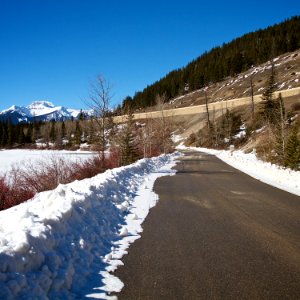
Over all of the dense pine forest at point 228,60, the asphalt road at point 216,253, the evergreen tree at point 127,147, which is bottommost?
the asphalt road at point 216,253

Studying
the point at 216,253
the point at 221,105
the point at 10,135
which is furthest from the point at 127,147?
the point at 10,135

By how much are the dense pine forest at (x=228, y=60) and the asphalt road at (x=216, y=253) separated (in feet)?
383

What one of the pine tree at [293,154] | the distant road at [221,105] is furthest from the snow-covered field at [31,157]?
the distant road at [221,105]

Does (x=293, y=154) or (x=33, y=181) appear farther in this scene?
(x=293, y=154)

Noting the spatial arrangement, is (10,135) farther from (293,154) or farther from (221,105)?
(293,154)

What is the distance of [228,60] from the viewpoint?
140m

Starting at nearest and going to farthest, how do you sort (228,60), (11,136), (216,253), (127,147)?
(216,253) → (127,147) → (11,136) → (228,60)

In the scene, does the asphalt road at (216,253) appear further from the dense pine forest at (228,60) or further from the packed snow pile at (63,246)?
the dense pine forest at (228,60)

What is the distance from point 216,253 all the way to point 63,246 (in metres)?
2.64

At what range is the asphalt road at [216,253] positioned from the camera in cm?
461

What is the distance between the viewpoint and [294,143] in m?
19.8

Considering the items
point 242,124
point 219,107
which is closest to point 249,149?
point 242,124

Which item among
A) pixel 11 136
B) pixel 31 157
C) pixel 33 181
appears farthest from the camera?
pixel 11 136

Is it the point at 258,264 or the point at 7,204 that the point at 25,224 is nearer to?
the point at 258,264
